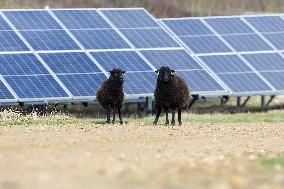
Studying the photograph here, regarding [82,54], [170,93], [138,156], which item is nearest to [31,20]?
[82,54]

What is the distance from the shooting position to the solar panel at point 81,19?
111 feet

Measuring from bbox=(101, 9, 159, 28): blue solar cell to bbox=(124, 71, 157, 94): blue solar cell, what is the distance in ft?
13.5

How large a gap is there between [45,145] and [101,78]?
13135 mm

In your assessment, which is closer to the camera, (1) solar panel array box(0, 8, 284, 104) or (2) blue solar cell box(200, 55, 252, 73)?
(1) solar panel array box(0, 8, 284, 104)

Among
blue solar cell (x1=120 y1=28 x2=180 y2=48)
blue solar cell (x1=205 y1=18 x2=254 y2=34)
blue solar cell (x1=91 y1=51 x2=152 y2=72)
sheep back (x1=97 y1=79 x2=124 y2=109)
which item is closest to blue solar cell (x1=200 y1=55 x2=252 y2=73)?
blue solar cell (x1=120 y1=28 x2=180 y2=48)

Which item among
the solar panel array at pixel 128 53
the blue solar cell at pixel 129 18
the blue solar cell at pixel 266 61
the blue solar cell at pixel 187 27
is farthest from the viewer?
the blue solar cell at pixel 187 27

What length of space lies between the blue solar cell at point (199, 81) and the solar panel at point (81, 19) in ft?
12.4

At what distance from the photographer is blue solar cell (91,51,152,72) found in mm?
30984

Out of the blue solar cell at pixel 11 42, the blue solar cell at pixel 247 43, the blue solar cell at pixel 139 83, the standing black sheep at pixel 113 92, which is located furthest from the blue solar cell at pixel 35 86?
the blue solar cell at pixel 247 43

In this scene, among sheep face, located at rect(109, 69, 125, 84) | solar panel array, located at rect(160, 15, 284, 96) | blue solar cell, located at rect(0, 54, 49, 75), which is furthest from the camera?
solar panel array, located at rect(160, 15, 284, 96)

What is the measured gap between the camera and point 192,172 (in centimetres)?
1191

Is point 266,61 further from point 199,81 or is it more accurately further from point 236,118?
point 236,118

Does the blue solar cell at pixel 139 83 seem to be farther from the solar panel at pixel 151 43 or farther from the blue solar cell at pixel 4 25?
the blue solar cell at pixel 4 25

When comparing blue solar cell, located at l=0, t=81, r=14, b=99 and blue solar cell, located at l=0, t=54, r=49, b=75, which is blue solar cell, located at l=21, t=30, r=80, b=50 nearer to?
blue solar cell, located at l=0, t=54, r=49, b=75
